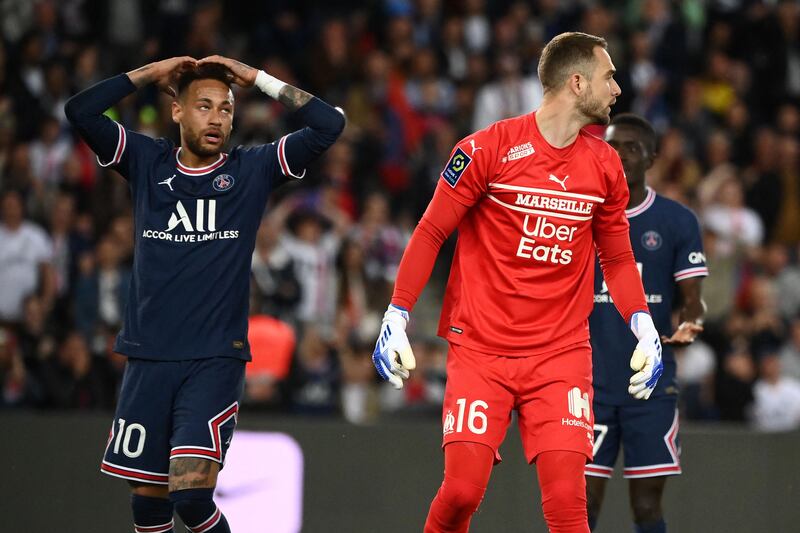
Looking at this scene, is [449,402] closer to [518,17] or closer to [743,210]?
[743,210]

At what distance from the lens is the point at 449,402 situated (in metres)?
5.83

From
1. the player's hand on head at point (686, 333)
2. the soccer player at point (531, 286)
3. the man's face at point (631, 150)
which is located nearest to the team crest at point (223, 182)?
the soccer player at point (531, 286)

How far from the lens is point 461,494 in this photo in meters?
5.66

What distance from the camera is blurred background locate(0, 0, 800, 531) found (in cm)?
1109

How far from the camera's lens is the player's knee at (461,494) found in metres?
5.66

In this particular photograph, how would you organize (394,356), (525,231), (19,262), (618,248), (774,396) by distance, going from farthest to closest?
(19,262)
(774,396)
(618,248)
(525,231)
(394,356)

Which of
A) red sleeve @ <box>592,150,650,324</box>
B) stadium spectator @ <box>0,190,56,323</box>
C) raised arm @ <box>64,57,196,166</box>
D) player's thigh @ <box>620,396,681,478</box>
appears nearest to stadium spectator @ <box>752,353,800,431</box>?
player's thigh @ <box>620,396,681,478</box>

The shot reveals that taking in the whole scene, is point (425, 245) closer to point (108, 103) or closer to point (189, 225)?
point (189, 225)

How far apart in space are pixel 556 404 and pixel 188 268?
71.7 inches

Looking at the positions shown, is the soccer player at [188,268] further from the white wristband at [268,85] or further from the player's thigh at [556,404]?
the player's thigh at [556,404]

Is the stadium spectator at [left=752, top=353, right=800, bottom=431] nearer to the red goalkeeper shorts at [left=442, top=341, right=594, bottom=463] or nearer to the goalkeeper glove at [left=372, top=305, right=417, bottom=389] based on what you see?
the red goalkeeper shorts at [left=442, top=341, right=594, bottom=463]

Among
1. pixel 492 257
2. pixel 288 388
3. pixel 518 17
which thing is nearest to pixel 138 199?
pixel 492 257

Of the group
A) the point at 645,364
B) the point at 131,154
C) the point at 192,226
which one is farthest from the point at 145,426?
the point at 645,364

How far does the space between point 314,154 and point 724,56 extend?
1029 centimetres
